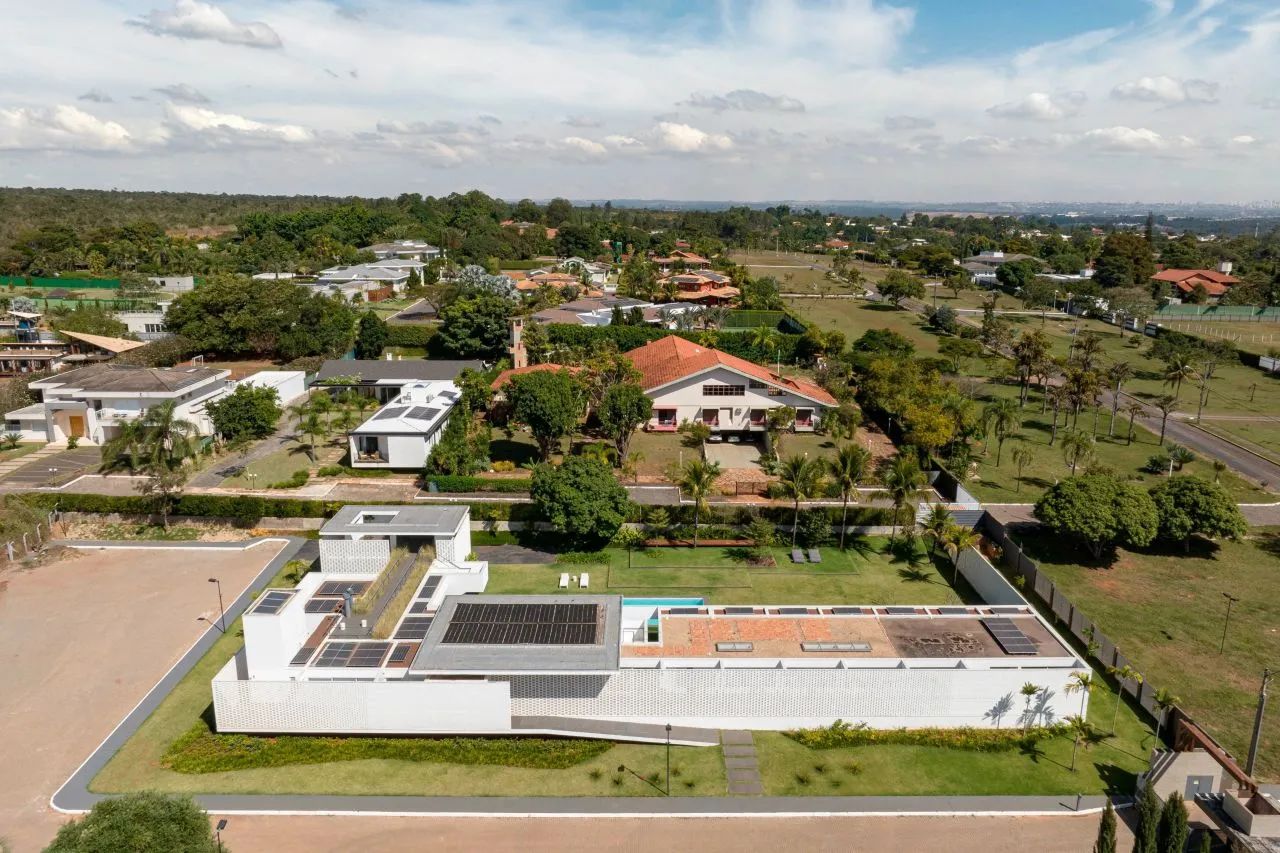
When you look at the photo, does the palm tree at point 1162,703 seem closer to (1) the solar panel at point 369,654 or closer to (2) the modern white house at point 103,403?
(1) the solar panel at point 369,654

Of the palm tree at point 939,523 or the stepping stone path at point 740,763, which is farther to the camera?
the palm tree at point 939,523

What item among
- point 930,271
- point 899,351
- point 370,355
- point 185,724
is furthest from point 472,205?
point 185,724

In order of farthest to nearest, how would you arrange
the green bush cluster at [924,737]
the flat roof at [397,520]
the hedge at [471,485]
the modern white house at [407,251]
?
the modern white house at [407,251]
the hedge at [471,485]
the flat roof at [397,520]
the green bush cluster at [924,737]

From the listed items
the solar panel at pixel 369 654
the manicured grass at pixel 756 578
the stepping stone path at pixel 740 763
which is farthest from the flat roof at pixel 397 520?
the stepping stone path at pixel 740 763

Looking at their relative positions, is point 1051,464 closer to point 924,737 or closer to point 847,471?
point 847,471

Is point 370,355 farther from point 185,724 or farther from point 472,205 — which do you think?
point 472,205

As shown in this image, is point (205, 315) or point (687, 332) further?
point (687, 332)

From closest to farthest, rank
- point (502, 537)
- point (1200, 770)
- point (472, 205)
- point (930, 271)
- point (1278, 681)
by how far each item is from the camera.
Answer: point (1200, 770) < point (1278, 681) < point (502, 537) < point (930, 271) < point (472, 205)

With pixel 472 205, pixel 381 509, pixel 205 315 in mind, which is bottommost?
pixel 381 509
